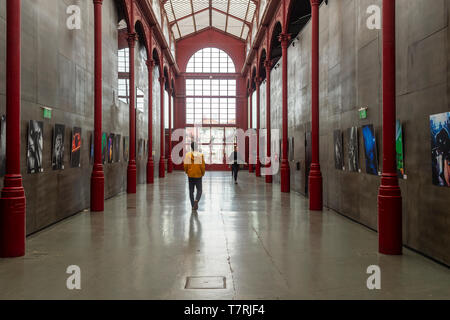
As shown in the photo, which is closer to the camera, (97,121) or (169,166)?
(97,121)

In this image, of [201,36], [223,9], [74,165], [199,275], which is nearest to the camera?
[199,275]

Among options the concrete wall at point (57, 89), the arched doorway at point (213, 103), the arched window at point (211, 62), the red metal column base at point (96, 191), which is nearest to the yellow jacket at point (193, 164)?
the red metal column base at point (96, 191)

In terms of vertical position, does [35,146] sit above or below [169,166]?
above

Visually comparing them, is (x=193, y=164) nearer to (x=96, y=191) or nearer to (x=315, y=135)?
(x=96, y=191)

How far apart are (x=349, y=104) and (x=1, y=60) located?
7.96m

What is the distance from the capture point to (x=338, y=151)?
10836 mm

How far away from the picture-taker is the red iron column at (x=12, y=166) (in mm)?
6219

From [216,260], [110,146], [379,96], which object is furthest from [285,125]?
[216,260]

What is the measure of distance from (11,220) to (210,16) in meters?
30.7

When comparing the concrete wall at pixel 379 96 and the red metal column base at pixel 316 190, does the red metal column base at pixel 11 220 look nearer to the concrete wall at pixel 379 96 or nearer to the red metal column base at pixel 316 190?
the concrete wall at pixel 379 96

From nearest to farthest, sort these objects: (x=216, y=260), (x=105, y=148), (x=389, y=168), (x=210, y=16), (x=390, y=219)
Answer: (x=216, y=260) → (x=390, y=219) → (x=389, y=168) → (x=105, y=148) → (x=210, y=16)

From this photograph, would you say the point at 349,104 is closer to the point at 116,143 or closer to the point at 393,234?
the point at 393,234

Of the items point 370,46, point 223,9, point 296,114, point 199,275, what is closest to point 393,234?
point 199,275

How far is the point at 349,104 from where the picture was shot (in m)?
10.0
